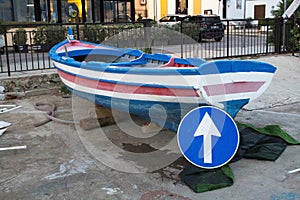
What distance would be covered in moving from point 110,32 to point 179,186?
31.8 ft

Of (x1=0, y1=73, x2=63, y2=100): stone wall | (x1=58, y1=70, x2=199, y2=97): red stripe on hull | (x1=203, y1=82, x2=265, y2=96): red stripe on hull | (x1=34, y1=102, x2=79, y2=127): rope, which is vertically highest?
(x1=203, y1=82, x2=265, y2=96): red stripe on hull

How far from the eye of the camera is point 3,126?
6082mm

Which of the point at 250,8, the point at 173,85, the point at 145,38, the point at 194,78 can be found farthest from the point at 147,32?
the point at 250,8

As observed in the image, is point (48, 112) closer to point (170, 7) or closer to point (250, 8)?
point (170, 7)

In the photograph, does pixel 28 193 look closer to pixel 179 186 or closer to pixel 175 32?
pixel 179 186

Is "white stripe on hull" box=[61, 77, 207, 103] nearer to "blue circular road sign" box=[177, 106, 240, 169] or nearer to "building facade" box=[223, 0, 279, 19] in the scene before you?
"blue circular road sign" box=[177, 106, 240, 169]

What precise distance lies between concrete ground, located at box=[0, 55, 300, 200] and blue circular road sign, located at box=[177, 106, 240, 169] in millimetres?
309

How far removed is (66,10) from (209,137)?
20.2m

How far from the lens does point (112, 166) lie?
4.46 metres

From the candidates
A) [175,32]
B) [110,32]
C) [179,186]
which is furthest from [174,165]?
[175,32]

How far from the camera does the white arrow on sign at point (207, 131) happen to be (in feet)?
13.0

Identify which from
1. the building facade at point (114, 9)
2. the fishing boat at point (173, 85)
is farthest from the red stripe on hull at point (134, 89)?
the building facade at point (114, 9)

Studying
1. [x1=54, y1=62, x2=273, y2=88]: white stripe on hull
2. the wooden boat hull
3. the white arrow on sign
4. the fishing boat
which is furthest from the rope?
the white arrow on sign

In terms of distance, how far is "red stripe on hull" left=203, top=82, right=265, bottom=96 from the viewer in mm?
4102
